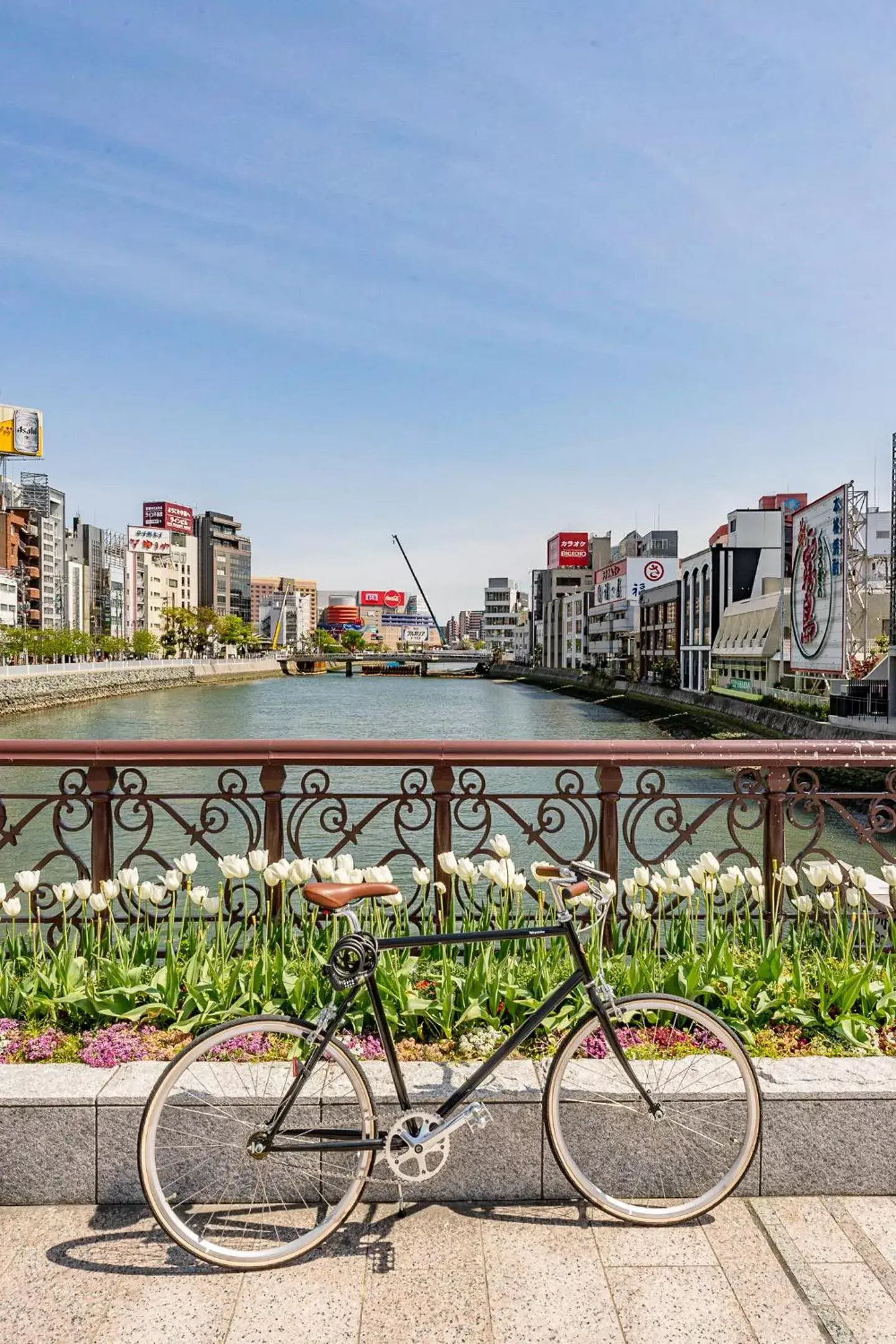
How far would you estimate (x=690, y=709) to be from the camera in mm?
62000

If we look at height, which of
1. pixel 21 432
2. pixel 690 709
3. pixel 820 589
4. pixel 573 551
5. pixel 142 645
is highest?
pixel 21 432

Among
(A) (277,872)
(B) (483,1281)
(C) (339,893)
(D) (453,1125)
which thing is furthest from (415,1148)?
(A) (277,872)

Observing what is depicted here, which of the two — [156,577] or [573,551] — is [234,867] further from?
[156,577]

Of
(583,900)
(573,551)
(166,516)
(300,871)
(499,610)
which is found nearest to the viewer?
(583,900)

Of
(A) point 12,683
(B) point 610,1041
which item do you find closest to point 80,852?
(B) point 610,1041

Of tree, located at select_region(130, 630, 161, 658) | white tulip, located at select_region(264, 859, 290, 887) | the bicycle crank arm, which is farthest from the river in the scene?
tree, located at select_region(130, 630, 161, 658)

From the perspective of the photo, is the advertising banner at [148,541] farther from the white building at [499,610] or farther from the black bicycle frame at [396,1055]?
the black bicycle frame at [396,1055]

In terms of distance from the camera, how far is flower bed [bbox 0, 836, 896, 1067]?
3578 mm

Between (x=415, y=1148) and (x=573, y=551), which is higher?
(x=573, y=551)

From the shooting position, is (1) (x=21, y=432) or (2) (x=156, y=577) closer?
(1) (x=21, y=432)

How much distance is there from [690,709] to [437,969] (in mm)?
60334

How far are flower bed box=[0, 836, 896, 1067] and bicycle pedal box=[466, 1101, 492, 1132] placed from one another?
45 centimetres

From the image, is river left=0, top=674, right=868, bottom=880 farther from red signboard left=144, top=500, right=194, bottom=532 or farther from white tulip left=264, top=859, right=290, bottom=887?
red signboard left=144, top=500, right=194, bottom=532

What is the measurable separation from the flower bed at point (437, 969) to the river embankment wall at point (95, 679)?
6074cm
